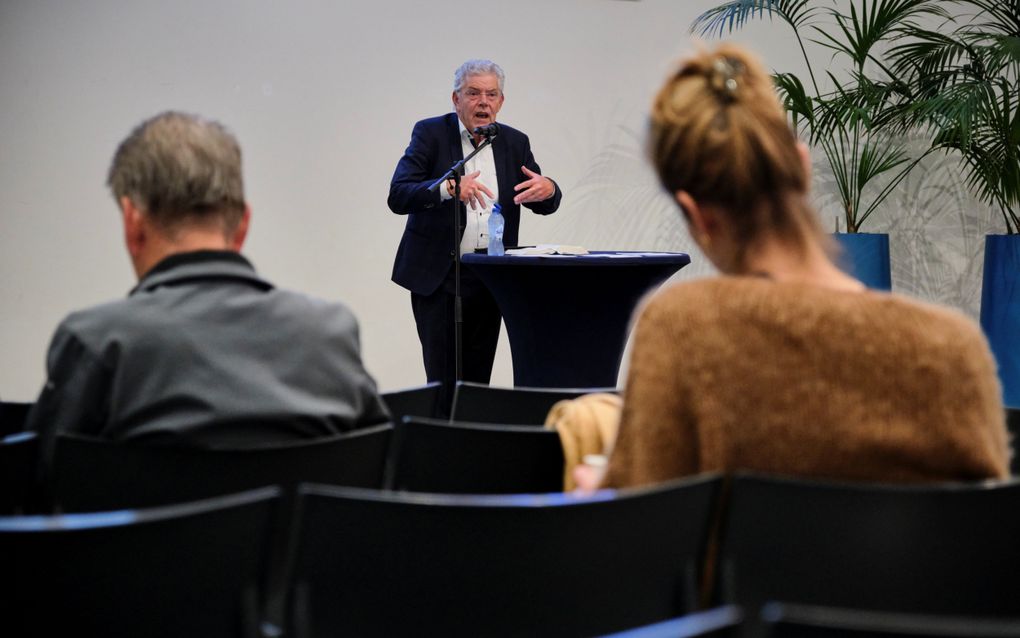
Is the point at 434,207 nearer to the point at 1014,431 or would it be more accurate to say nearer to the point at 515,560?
the point at 1014,431

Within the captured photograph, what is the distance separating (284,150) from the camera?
5.75m

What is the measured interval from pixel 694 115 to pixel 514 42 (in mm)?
4758

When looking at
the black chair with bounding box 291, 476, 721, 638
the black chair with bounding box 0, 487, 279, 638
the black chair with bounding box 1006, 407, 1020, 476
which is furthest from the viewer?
the black chair with bounding box 1006, 407, 1020, 476

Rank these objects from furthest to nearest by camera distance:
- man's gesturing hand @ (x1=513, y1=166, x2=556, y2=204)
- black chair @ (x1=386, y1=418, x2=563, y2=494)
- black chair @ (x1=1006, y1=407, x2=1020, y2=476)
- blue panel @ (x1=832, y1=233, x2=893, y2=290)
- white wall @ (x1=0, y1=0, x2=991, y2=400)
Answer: blue panel @ (x1=832, y1=233, x2=893, y2=290) → white wall @ (x1=0, y1=0, x2=991, y2=400) → man's gesturing hand @ (x1=513, y1=166, x2=556, y2=204) → black chair @ (x1=1006, y1=407, x2=1020, y2=476) → black chair @ (x1=386, y1=418, x2=563, y2=494)

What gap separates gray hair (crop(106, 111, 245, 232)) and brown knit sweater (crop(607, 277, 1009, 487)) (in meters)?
0.74

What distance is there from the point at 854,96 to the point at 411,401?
419cm

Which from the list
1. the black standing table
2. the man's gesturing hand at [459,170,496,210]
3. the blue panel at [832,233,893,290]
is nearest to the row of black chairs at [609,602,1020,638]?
the black standing table

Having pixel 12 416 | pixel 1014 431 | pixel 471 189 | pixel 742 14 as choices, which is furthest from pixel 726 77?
pixel 742 14

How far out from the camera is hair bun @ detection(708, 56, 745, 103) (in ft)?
4.52

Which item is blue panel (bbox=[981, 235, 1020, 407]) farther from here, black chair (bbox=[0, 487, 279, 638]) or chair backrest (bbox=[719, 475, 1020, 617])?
black chair (bbox=[0, 487, 279, 638])

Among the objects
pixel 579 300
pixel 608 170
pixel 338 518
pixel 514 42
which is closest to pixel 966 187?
pixel 608 170

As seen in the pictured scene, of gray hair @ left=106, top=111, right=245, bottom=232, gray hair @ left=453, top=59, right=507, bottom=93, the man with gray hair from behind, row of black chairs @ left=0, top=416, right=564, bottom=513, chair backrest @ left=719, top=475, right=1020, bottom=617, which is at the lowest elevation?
chair backrest @ left=719, top=475, right=1020, bottom=617

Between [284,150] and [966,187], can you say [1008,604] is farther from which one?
[966,187]

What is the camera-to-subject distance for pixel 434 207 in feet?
14.9
